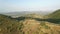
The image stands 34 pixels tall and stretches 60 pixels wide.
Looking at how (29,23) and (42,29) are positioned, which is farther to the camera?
(29,23)

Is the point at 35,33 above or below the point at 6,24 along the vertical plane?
below

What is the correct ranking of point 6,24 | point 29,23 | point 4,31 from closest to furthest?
1. point 4,31
2. point 6,24
3. point 29,23

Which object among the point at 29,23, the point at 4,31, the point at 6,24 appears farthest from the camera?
the point at 29,23

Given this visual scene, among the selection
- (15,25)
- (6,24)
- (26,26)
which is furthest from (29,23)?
(6,24)

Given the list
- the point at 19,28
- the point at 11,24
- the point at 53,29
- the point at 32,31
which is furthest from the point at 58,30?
the point at 11,24

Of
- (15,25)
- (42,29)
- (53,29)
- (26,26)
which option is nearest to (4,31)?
(15,25)

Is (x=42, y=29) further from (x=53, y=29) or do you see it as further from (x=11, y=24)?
(x=11, y=24)

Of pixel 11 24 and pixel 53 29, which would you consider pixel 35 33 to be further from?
pixel 11 24

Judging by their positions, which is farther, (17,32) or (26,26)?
(26,26)
